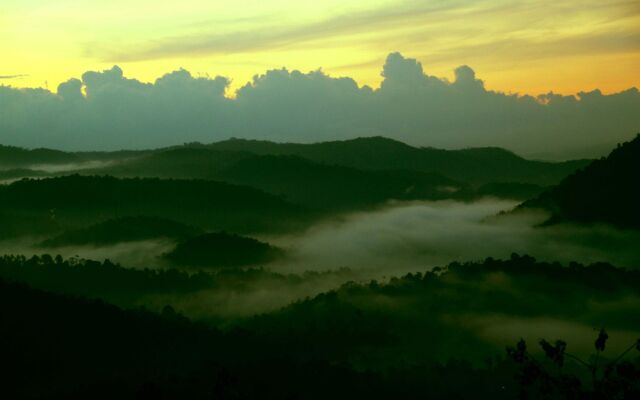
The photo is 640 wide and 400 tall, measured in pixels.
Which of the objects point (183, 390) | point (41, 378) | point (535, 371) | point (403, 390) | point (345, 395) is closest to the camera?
point (535, 371)

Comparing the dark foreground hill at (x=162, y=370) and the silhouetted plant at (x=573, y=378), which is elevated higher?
the silhouetted plant at (x=573, y=378)

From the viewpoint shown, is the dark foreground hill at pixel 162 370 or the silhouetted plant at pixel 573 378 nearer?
the silhouetted plant at pixel 573 378

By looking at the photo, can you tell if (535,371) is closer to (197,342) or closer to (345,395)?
(345,395)

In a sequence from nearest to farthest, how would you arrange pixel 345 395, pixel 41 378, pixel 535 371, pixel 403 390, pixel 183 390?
pixel 535 371, pixel 183 390, pixel 41 378, pixel 345 395, pixel 403 390

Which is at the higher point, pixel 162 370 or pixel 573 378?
pixel 573 378

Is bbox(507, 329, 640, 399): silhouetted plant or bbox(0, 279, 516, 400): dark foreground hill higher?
bbox(507, 329, 640, 399): silhouetted plant

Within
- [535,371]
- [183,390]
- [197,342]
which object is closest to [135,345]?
[197,342]

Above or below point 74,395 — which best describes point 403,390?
below

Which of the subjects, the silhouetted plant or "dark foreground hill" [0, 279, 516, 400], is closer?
the silhouetted plant

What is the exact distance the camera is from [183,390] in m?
150

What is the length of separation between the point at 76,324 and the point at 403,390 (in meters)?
81.5

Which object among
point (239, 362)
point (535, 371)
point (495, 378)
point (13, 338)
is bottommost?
point (495, 378)

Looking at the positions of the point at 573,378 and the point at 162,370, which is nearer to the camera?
the point at 573,378

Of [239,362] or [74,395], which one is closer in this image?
[74,395]
